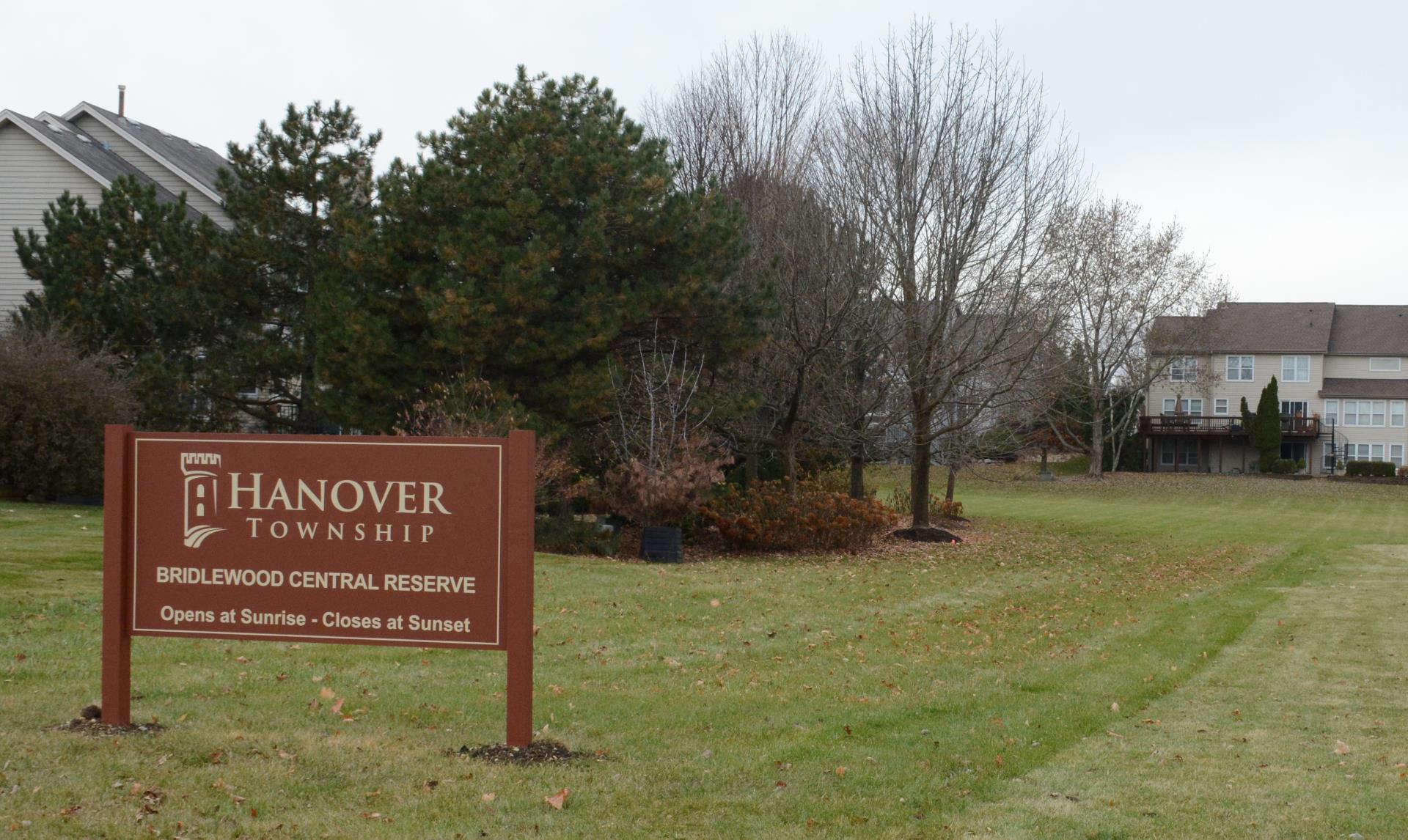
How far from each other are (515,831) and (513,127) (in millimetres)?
17691

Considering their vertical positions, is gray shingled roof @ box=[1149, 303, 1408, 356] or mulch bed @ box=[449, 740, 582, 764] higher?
gray shingled roof @ box=[1149, 303, 1408, 356]

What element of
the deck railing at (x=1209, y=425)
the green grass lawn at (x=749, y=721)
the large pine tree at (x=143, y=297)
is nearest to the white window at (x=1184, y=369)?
the deck railing at (x=1209, y=425)

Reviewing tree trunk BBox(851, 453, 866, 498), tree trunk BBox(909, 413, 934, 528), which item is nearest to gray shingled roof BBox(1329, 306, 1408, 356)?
tree trunk BBox(909, 413, 934, 528)

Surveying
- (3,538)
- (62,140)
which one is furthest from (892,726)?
(62,140)

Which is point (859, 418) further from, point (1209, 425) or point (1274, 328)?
point (1274, 328)

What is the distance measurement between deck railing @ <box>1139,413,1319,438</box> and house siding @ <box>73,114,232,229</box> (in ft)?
160

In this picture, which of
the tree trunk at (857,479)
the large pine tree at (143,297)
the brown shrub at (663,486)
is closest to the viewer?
the brown shrub at (663,486)

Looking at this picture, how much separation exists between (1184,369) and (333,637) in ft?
203

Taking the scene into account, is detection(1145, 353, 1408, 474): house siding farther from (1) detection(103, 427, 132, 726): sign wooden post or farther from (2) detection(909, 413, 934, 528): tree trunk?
(1) detection(103, 427, 132, 726): sign wooden post

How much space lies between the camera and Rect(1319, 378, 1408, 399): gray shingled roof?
210 feet

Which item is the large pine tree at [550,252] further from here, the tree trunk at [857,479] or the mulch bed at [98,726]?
the mulch bed at [98,726]

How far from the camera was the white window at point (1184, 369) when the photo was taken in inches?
2360

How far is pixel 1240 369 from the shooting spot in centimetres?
6612

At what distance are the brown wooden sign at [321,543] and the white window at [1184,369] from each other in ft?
189
